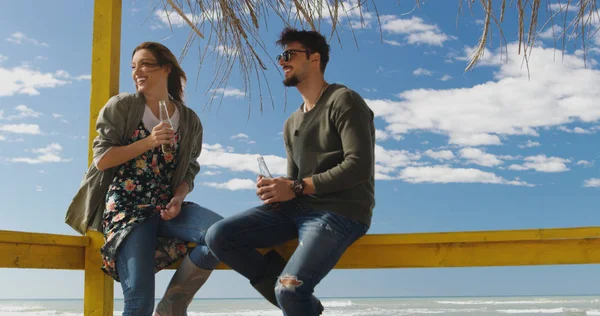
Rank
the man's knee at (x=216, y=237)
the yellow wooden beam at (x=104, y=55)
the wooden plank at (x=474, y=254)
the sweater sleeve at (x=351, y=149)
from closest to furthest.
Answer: the sweater sleeve at (x=351, y=149)
the man's knee at (x=216, y=237)
the wooden plank at (x=474, y=254)
the yellow wooden beam at (x=104, y=55)

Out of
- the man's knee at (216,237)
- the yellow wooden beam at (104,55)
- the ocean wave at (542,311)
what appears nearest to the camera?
the man's knee at (216,237)

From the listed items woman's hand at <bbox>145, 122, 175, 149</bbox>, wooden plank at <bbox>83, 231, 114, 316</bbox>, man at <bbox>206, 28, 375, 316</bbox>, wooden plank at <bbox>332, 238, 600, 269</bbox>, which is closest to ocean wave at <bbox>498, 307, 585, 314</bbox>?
wooden plank at <bbox>332, 238, 600, 269</bbox>

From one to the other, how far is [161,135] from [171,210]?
0.28m

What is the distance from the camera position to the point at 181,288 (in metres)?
2.26

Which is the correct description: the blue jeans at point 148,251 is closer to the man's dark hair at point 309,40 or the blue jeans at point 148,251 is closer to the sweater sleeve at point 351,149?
the sweater sleeve at point 351,149

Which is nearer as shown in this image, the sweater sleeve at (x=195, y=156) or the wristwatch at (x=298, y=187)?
the wristwatch at (x=298, y=187)

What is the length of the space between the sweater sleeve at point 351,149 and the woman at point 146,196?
515 mm

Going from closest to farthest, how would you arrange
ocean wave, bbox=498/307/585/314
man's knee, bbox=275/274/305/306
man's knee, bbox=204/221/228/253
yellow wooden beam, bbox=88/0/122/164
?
1. man's knee, bbox=275/274/305/306
2. man's knee, bbox=204/221/228/253
3. yellow wooden beam, bbox=88/0/122/164
4. ocean wave, bbox=498/307/585/314

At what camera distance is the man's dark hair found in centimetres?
227

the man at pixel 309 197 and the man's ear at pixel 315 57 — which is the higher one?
the man's ear at pixel 315 57

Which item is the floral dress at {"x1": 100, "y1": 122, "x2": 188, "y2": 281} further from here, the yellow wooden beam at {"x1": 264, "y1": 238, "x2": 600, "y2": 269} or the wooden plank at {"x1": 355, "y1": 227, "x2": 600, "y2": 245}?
the wooden plank at {"x1": 355, "y1": 227, "x2": 600, "y2": 245}

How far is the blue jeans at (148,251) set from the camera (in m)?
2.11

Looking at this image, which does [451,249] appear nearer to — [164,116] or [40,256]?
[164,116]

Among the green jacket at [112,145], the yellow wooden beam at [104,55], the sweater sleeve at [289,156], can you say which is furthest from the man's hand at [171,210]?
the yellow wooden beam at [104,55]
